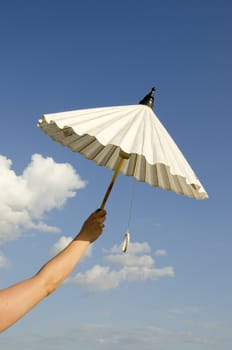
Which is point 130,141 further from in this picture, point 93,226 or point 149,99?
point 149,99

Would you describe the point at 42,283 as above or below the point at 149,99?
below

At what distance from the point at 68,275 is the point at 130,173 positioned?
4.34 meters

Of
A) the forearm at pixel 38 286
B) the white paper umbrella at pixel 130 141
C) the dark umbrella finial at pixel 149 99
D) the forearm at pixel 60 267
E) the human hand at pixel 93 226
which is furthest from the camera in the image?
the dark umbrella finial at pixel 149 99

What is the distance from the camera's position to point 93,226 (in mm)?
3855

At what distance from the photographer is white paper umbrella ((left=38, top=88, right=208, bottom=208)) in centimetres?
500

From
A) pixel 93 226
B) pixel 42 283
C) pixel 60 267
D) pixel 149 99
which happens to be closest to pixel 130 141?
pixel 93 226

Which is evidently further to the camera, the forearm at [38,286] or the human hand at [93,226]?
the human hand at [93,226]

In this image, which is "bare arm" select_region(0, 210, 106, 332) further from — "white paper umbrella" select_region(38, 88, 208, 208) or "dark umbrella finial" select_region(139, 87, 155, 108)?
"dark umbrella finial" select_region(139, 87, 155, 108)

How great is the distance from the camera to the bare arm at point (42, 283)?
8.53 ft

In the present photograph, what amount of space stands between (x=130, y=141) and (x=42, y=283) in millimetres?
2448

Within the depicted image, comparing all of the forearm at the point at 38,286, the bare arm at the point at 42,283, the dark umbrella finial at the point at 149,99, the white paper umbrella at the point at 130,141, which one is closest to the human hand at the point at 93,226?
the bare arm at the point at 42,283

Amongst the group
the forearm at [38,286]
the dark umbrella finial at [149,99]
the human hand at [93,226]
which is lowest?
the forearm at [38,286]

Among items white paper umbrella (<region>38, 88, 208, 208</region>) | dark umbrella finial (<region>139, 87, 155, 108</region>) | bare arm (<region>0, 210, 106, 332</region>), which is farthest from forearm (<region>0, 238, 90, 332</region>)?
dark umbrella finial (<region>139, 87, 155, 108</region>)

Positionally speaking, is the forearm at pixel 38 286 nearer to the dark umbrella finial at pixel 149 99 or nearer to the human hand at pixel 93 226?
the human hand at pixel 93 226
